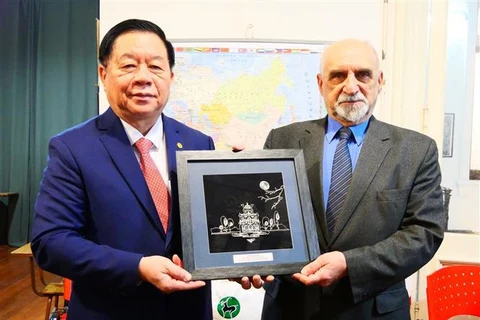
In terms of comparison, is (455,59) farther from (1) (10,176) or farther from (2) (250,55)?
(1) (10,176)

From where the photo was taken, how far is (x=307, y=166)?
1423mm

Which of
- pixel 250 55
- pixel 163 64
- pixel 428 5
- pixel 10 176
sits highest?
pixel 428 5

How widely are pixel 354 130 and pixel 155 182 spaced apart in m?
0.69

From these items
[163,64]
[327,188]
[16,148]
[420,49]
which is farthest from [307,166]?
[16,148]

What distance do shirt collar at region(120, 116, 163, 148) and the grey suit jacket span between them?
0.52 m

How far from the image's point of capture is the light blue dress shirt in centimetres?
140

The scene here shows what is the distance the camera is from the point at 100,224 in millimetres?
1197

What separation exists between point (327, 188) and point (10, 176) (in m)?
5.93

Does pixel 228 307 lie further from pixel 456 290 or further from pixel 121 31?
pixel 121 31

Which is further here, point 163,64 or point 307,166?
point 307,166

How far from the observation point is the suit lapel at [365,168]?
1.30m

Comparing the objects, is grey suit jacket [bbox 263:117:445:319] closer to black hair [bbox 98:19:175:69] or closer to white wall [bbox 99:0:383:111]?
black hair [bbox 98:19:175:69]

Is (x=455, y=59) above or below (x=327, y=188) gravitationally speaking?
above

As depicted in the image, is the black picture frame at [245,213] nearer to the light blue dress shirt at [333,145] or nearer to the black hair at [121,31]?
the light blue dress shirt at [333,145]
